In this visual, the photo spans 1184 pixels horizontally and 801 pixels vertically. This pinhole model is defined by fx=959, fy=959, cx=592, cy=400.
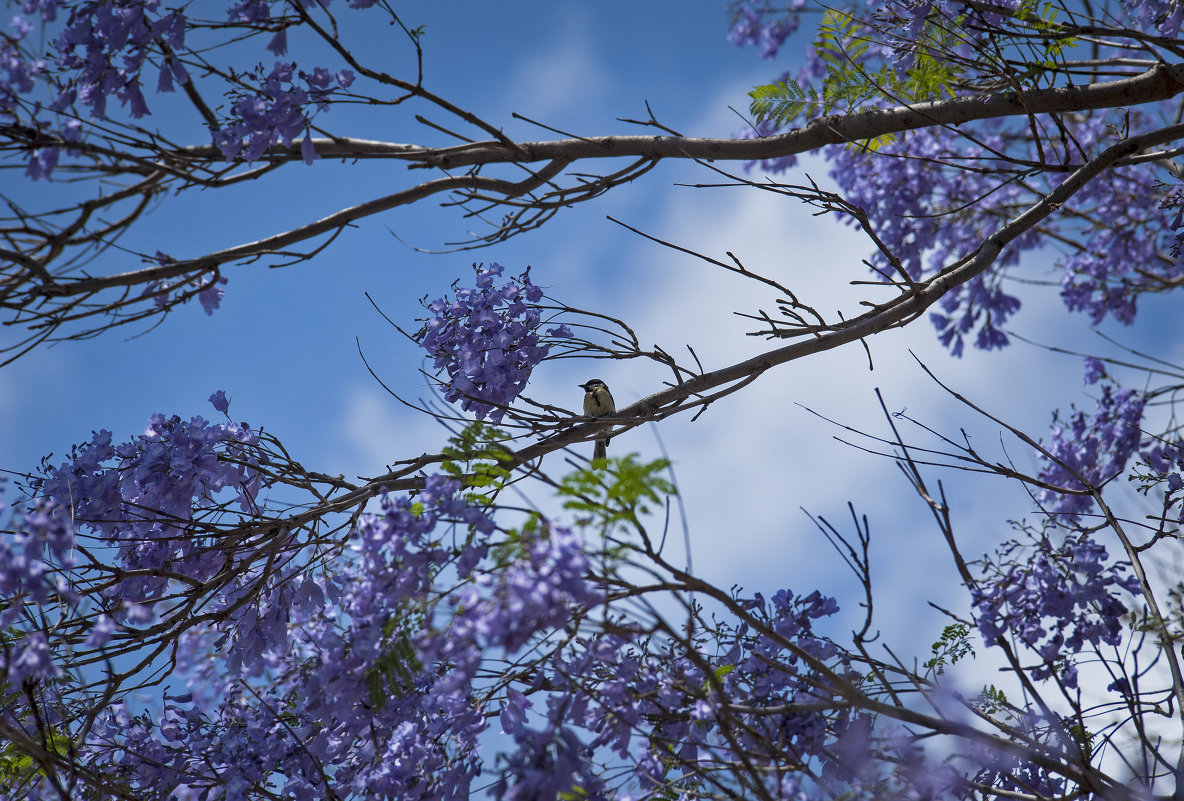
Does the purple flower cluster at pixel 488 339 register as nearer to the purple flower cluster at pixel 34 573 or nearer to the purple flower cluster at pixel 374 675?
the purple flower cluster at pixel 374 675

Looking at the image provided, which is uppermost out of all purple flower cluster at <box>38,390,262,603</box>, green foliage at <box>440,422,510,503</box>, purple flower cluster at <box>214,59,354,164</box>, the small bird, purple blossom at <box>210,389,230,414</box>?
the small bird

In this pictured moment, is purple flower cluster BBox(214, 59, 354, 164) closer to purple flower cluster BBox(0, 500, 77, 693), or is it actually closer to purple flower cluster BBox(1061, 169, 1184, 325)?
purple flower cluster BBox(0, 500, 77, 693)

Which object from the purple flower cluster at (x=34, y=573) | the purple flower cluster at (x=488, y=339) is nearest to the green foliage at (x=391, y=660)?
the purple flower cluster at (x=34, y=573)

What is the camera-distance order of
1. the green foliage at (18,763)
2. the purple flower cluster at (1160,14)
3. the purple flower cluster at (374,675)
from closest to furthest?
the purple flower cluster at (374,675) → the green foliage at (18,763) → the purple flower cluster at (1160,14)

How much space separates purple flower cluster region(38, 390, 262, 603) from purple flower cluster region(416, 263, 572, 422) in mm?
836

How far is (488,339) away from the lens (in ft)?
12.1

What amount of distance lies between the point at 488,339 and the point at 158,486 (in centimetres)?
135

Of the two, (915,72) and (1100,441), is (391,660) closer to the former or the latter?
(915,72)

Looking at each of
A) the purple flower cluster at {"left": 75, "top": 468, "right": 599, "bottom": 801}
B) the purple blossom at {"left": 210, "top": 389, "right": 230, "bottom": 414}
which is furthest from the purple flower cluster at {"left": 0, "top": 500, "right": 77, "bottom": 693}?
the purple blossom at {"left": 210, "top": 389, "right": 230, "bottom": 414}

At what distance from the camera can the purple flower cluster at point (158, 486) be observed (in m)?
3.60

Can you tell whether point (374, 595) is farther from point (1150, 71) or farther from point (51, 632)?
point (1150, 71)

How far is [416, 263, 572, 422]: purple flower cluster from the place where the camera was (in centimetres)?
367

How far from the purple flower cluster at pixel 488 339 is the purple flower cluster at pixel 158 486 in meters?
0.84

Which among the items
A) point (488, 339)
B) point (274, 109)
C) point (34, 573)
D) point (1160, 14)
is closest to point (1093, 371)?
point (1160, 14)
